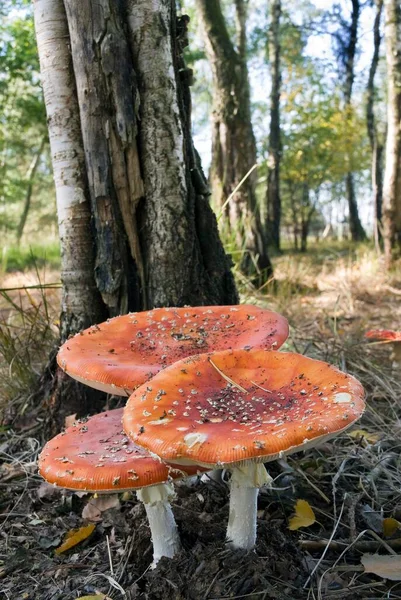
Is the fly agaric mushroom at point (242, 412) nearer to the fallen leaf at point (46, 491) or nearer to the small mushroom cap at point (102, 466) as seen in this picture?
the small mushroom cap at point (102, 466)

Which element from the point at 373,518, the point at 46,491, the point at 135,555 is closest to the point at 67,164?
the point at 46,491

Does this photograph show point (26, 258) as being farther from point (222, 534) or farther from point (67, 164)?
point (222, 534)

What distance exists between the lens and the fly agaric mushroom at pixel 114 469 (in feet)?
5.30

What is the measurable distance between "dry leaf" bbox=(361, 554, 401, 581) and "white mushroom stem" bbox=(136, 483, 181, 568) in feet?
2.32

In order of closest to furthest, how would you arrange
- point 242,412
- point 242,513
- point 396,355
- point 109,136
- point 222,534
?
point 242,412 < point 242,513 < point 222,534 < point 109,136 < point 396,355

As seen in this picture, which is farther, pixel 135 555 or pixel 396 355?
pixel 396 355

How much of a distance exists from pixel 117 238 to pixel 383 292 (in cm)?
545

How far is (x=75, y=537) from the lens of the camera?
216cm

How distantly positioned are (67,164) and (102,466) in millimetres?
1843

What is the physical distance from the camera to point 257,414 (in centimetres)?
161

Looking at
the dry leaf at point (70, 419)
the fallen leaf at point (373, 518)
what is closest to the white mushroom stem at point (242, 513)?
the fallen leaf at point (373, 518)

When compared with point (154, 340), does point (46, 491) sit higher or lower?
lower

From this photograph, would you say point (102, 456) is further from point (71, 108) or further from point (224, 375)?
point (71, 108)

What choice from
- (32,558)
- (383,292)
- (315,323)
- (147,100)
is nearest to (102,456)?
(32,558)
